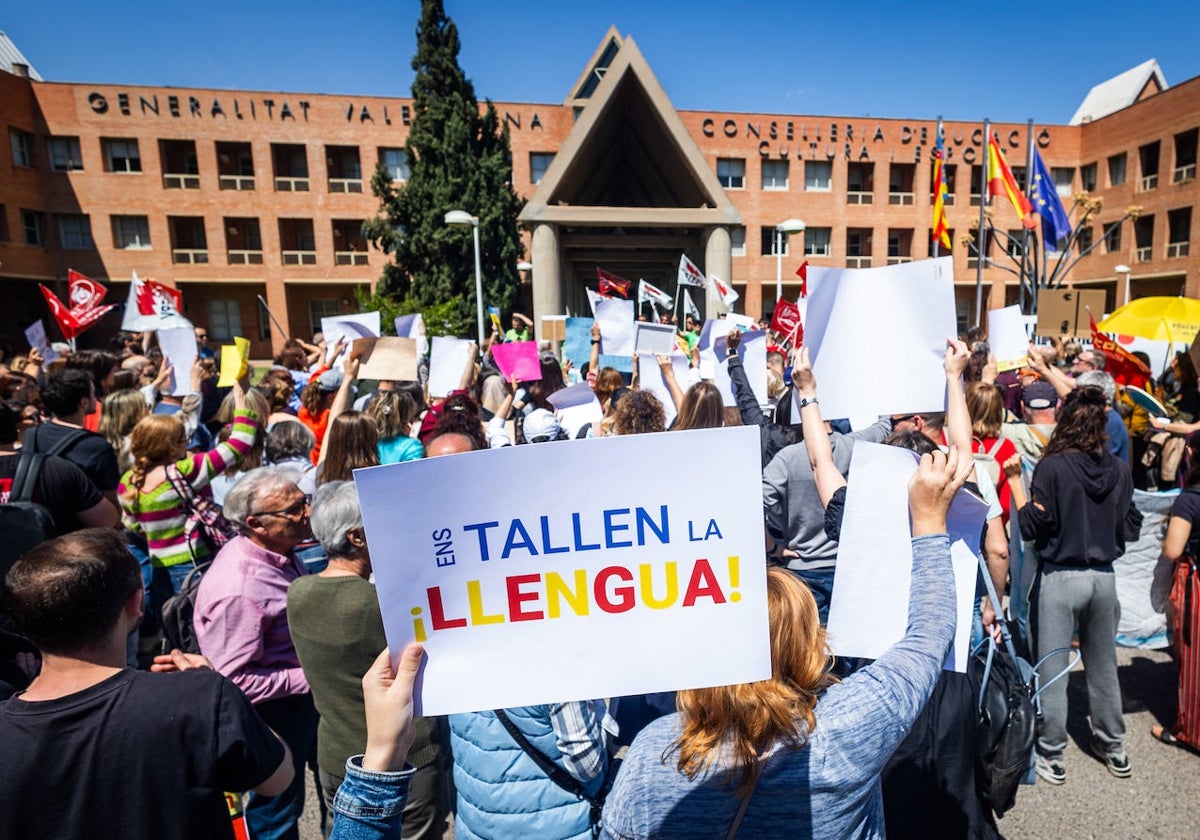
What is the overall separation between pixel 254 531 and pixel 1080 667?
514 cm

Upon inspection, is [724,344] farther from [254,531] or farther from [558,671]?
[558,671]

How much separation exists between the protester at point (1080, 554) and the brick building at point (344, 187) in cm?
2251

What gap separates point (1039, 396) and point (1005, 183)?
1269 cm

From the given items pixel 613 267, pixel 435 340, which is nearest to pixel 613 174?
pixel 613 267

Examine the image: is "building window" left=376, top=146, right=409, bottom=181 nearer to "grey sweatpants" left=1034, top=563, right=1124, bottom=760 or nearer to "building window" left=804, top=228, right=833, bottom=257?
"building window" left=804, top=228, right=833, bottom=257

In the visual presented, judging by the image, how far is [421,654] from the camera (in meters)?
1.38

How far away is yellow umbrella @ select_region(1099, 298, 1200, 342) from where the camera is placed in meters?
7.71

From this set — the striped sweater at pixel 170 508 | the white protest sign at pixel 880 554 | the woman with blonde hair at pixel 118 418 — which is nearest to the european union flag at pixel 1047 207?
the white protest sign at pixel 880 554

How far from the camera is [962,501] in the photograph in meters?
1.81

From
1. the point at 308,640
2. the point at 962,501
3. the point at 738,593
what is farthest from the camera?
the point at 308,640

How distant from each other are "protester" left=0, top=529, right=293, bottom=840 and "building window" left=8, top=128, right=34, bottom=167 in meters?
37.8

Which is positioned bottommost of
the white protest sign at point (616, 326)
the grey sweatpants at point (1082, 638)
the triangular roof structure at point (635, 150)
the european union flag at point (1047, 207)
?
the grey sweatpants at point (1082, 638)

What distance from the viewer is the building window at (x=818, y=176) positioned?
34.3m

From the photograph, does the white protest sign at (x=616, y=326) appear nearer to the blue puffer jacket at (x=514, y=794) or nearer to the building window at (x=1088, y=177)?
the blue puffer jacket at (x=514, y=794)
